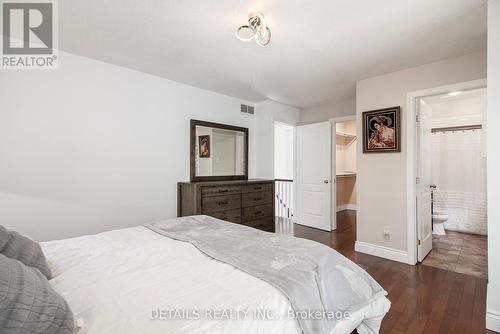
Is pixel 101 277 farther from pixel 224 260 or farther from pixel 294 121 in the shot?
pixel 294 121

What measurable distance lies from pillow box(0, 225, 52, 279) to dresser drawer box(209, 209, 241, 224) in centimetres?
206

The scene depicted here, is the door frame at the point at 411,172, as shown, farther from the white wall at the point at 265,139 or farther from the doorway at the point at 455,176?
the white wall at the point at 265,139

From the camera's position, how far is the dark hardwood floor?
5.79ft

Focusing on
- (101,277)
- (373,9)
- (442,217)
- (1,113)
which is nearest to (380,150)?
(373,9)

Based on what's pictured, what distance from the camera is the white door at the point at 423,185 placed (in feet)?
9.60

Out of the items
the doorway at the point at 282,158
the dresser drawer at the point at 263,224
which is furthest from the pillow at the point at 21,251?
the doorway at the point at 282,158

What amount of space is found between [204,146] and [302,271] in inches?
106

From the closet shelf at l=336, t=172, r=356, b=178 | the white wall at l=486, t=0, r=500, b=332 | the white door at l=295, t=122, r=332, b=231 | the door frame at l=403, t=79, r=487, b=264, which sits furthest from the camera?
the closet shelf at l=336, t=172, r=356, b=178

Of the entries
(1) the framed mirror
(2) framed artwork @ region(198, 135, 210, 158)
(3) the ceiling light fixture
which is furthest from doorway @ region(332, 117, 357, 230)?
(3) the ceiling light fixture

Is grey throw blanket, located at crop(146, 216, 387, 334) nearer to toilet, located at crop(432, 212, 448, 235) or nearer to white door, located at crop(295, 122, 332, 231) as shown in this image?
white door, located at crop(295, 122, 332, 231)

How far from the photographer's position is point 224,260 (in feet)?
4.23

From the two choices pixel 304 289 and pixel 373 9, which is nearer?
pixel 304 289

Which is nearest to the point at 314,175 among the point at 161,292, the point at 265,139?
the point at 265,139

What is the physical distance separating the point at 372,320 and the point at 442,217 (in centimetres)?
357
